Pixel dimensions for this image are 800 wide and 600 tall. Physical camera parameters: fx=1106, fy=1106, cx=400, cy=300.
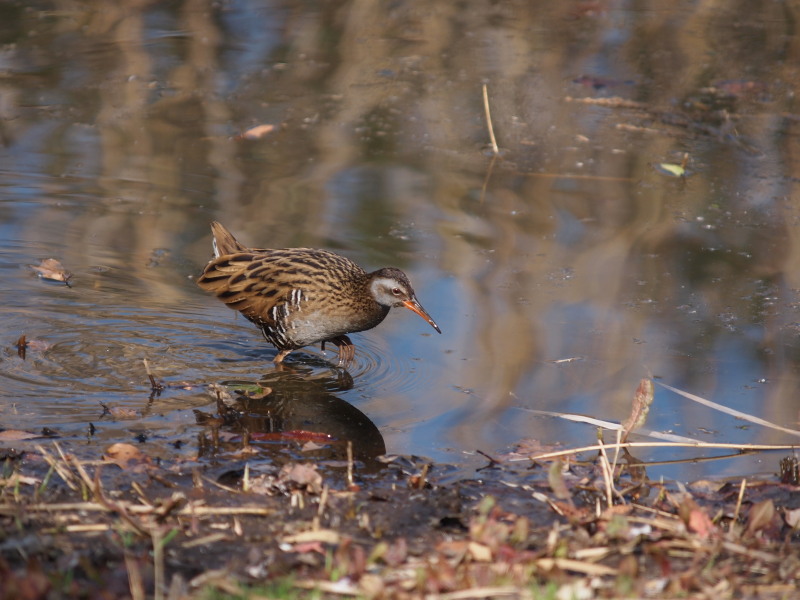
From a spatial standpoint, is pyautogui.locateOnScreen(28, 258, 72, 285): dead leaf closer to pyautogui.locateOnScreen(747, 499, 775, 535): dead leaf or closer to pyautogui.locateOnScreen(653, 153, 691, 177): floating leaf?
pyautogui.locateOnScreen(747, 499, 775, 535): dead leaf

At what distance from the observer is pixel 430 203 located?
888cm

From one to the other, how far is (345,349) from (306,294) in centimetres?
42

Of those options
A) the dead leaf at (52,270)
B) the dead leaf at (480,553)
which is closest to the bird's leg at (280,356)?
the dead leaf at (52,270)

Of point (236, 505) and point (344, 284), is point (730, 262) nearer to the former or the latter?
point (344, 284)

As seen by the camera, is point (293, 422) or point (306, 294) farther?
point (306, 294)

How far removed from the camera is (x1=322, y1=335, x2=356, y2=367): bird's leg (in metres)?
6.68

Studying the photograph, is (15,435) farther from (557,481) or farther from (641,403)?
(641,403)

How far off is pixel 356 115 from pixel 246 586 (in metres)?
7.61

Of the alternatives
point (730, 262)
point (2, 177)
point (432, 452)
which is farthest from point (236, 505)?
point (2, 177)

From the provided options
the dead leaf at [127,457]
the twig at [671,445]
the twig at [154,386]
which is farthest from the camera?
the twig at [154,386]

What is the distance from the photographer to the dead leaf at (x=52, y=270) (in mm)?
7258

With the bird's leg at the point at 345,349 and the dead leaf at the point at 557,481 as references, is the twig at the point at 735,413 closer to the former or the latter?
the dead leaf at the point at 557,481

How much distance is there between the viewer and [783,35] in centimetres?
1269

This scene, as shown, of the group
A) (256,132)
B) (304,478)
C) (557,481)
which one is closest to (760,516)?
(557,481)
